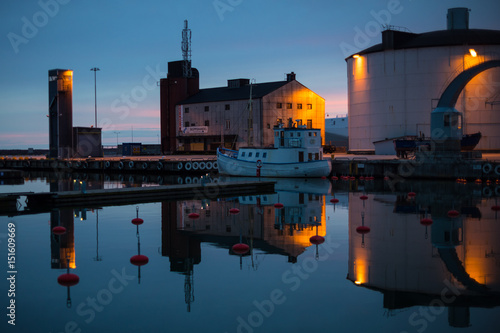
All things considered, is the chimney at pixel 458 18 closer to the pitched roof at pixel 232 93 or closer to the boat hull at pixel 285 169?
the pitched roof at pixel 232 93

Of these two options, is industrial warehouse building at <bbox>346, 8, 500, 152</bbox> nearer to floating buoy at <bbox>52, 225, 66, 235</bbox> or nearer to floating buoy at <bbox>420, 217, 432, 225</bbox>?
floating buoy at <bbox>420, 217, 432, 225</bbox>

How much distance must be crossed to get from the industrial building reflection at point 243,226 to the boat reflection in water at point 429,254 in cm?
209

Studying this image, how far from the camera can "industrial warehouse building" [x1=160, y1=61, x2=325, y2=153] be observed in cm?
8112

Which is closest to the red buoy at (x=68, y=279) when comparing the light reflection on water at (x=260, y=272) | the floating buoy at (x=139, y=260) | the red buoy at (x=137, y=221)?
the light reflection on water at (x=260, y=272)

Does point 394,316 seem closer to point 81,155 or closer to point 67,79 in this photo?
point 67,79

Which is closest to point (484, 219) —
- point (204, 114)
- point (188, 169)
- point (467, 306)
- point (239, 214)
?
point (239, 214)

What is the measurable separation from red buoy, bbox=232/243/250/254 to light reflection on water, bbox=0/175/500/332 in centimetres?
28

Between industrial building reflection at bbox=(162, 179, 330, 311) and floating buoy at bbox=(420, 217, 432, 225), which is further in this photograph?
floating buoy at bbox=(420, 217, 432, 225)

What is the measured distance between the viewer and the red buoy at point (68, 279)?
15407 millimetres

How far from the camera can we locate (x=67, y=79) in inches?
3236

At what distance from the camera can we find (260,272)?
53.9 ft

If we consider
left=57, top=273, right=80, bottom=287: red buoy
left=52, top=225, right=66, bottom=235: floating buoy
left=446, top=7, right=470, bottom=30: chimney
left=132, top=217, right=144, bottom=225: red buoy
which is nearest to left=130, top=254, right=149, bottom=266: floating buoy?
left=57, top=273, right=80, bottom=287: red buoy

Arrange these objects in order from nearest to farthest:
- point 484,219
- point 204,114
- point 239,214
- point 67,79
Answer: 1. point 484,219
2. point 239,214
3. point 67,79
4. point 204,114

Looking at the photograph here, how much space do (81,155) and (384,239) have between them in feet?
249
